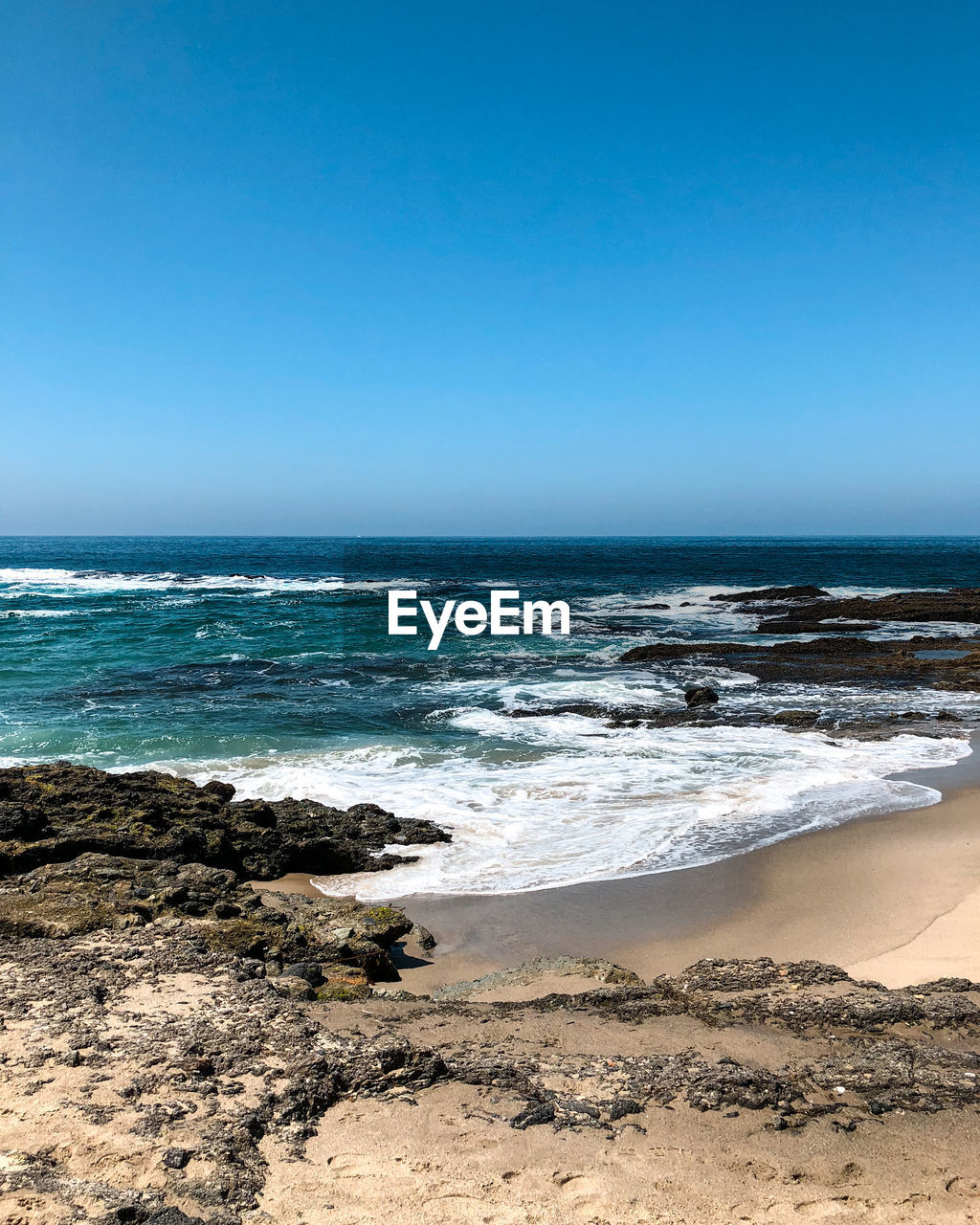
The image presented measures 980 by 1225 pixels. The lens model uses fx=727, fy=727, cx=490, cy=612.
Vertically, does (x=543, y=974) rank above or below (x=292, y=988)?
below

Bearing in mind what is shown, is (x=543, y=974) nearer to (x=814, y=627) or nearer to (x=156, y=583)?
(x=814, y=627)

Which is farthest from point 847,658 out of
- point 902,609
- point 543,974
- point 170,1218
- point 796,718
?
point 170,1218

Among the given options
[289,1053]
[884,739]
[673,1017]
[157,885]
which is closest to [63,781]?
[157,885]

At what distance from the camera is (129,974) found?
4.66 m

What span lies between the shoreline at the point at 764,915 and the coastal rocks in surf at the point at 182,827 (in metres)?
1.43

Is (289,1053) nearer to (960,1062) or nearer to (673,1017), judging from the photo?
(673,1017)

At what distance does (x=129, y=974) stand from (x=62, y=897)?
146 centimetres

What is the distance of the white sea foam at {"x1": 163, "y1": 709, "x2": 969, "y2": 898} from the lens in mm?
8477

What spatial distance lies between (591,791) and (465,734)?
13.0 ft

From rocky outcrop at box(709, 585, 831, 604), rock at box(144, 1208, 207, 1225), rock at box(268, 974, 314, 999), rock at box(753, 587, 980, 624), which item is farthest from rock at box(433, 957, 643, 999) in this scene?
rocky outcrop at box(709, 585, 831, 604)

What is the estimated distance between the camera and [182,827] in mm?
7773

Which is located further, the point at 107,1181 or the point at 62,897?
the point at 62,897

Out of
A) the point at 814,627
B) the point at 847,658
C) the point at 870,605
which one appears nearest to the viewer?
the point at 847,658

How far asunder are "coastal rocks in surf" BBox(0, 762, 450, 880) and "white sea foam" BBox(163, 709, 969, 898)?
0.53 m
